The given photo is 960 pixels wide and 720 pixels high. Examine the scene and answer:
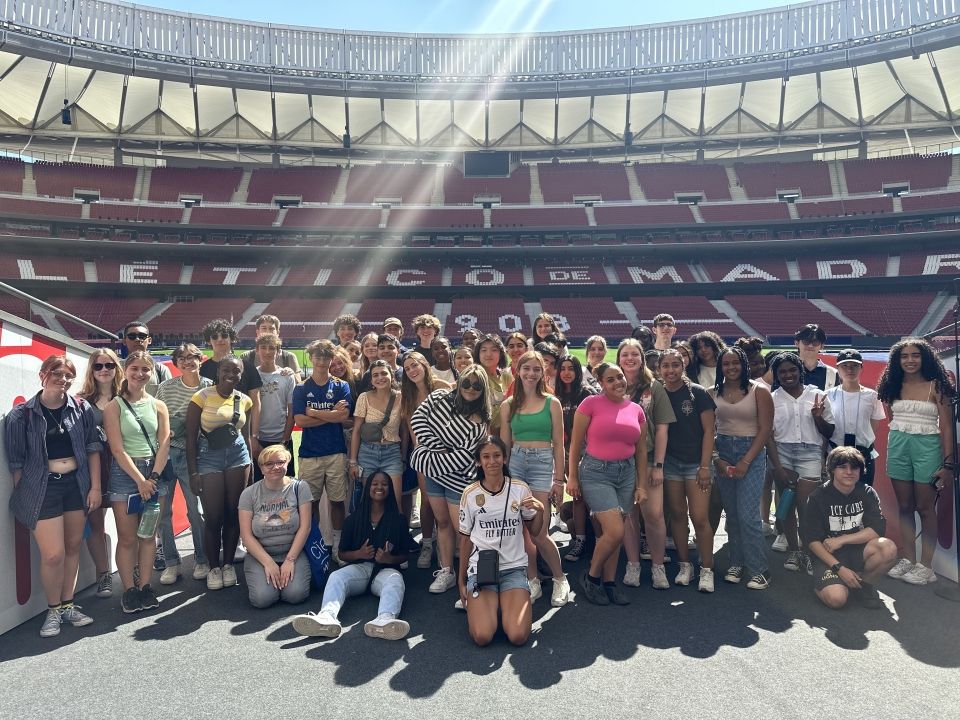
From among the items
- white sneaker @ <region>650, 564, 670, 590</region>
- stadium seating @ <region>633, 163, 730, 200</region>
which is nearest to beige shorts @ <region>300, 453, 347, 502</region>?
white sneaker @ <region>650, 564, 670, 590</region>

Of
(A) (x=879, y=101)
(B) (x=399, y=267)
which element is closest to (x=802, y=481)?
(B) (x=399, y=267)

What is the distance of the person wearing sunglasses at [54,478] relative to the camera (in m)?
4.12

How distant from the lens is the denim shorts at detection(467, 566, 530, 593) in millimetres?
3973

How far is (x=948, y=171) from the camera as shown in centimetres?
3644

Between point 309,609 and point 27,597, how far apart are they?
2.20 m

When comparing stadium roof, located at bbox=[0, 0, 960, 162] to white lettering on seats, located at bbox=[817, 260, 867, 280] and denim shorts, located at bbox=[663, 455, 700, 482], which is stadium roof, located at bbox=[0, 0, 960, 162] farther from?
denim shorts, located at bbox=[663, 455, 700, 482]

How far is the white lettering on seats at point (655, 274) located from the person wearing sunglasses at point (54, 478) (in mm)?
34830

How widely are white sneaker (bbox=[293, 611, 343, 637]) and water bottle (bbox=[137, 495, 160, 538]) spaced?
1.54 m

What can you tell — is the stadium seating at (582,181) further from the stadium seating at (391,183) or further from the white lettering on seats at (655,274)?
the stadium seating at (391,183)

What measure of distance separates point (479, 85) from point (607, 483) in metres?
38.5

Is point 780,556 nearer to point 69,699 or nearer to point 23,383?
point 69,699

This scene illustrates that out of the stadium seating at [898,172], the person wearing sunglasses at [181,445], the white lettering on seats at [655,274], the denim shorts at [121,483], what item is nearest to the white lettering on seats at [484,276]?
the white lettering on seats at [655,274]

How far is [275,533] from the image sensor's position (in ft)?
15.1

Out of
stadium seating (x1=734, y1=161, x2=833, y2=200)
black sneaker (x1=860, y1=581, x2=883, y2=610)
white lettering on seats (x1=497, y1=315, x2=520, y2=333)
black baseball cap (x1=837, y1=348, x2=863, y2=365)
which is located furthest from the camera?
stadium seating (x1=734, y1=161, x2=833, y2=200)
